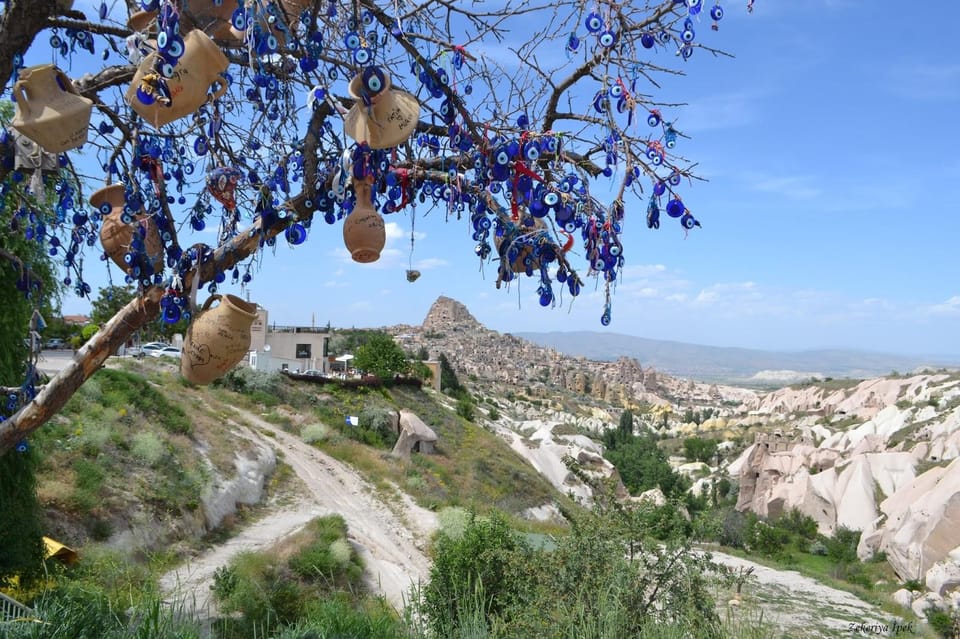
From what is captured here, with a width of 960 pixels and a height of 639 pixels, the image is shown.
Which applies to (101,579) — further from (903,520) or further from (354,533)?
(903,520)

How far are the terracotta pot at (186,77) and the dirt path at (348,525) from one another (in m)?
6.42

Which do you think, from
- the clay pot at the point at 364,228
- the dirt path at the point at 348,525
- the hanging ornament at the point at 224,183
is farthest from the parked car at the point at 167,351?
the clay pot at the point at 364,228

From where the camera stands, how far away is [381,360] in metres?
34.2

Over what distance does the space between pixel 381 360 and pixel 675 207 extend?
105 feet

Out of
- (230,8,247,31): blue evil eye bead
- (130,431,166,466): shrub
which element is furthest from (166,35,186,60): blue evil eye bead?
(130,431,166,466): shrub

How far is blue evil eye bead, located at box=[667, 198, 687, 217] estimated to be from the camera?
2764mm

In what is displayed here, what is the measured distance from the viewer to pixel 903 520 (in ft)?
91.4

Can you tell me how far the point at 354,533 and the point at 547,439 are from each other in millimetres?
29997

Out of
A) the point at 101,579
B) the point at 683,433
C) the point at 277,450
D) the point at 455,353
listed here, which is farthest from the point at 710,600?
the point at 455,353

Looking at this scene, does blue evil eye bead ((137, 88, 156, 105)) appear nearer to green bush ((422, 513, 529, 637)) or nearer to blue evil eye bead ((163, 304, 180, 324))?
blue evil eye bead ((163, 304, 180, 324))

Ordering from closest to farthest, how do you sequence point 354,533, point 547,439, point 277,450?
1. point 354,533
2. point 277,450
3. point 547,439

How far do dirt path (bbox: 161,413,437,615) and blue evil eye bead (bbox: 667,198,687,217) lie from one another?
6.79 meters

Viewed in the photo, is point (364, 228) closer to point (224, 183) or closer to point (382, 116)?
point (382, 116)

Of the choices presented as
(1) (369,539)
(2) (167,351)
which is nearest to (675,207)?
(1) (369,539)
